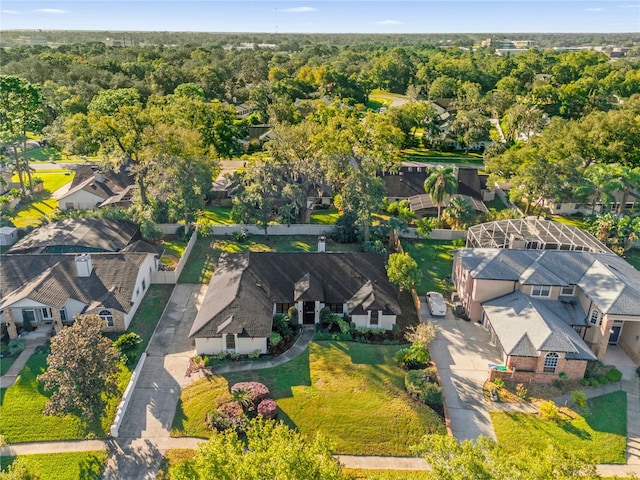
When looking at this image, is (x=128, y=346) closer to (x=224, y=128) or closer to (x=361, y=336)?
(x=361, y=336)

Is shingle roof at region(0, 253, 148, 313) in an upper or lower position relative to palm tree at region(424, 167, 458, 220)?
lower

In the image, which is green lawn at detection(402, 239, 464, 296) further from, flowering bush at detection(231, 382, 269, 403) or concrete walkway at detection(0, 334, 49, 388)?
concrete walkway at detection(0, 334, 49, 388)

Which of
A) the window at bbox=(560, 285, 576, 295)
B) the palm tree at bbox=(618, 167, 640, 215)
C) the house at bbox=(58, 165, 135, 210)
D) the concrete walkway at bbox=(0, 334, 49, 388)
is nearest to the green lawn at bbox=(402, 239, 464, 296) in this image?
the window at bbox=(560, 285, 576, 295)

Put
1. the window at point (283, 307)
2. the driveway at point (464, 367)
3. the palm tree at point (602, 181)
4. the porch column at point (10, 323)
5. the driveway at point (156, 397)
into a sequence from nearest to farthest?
1. the driveway at point (156, 397)
2. the driveway at point (464, 367)
3. the porch column at point (10, 323)
4. the window at point (283, 307)
5. the palm tree at point (602, 181)

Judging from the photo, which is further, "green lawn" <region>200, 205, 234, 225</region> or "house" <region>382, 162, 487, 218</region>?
"house" <region>382, 162, 487, 218</region>

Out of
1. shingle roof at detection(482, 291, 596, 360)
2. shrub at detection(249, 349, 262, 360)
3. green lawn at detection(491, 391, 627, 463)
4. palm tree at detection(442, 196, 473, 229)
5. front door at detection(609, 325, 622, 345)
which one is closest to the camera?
green lawn at detection(491, 391, 627, 463)

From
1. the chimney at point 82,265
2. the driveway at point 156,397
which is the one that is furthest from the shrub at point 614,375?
the chimney at point 82,265

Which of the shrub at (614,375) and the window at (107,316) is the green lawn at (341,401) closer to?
the window at (107,316)

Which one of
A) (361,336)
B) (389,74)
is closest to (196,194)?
(361,336)
